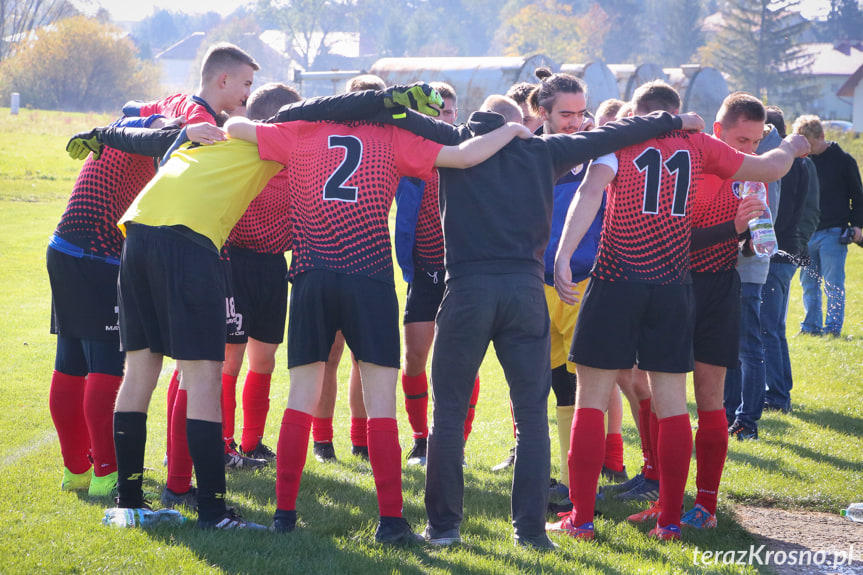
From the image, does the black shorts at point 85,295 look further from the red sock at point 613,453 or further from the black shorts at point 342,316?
the red sock at point 613,453

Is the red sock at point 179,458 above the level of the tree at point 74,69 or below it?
below

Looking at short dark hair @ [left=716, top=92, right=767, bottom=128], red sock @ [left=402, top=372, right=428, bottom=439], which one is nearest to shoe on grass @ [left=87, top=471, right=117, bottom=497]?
red sock @ [left=402, top=372, right=428, bottom=439]

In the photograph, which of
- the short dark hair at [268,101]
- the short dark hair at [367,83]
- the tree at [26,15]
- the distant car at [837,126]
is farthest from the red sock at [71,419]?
the tree at [26,15]

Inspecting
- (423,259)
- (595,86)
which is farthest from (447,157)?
Answer: (595,86)

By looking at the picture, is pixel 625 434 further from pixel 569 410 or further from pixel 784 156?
pixel 784 156

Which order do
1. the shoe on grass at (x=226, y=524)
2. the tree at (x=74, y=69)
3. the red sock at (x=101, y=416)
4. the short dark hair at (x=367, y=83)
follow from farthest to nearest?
the tree at (x=74, y=69) < the short dark hair at (x=367, y=83) < the red sock at (x=101, y=416) < the shoe on grass at (x=226, y=524)

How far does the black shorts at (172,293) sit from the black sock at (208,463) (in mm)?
362

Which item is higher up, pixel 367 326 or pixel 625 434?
pixel 367 326

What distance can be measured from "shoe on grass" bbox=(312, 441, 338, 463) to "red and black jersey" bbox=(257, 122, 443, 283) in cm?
214

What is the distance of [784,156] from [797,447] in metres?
2.95

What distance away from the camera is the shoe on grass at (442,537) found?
4.11 meters

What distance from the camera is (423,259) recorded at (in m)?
5.77

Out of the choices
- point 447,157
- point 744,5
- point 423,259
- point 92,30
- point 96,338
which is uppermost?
point 744,5

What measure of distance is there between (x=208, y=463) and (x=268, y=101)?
2.63 metres
